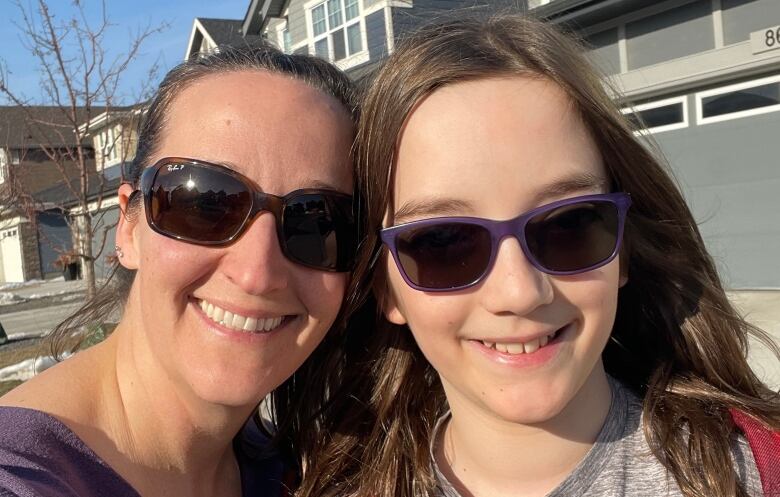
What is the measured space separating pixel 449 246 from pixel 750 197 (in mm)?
9151

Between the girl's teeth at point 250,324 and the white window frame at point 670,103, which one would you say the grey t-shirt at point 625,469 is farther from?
the white window frame at point 670,103

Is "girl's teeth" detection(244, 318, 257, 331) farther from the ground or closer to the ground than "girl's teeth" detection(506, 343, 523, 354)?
farther from the ground

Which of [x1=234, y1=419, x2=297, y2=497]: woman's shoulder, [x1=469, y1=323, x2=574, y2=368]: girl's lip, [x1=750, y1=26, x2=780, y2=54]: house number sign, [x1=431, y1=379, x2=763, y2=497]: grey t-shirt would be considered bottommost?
[x1=234, y1=419, x2=297, y2=497]: woman's shoulder

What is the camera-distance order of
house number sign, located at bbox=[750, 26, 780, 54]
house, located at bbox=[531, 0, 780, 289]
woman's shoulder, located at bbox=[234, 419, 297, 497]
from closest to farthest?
1. woman's shoulder, located at bbox=[234, 419, 297, 497]
2. house number sign, located at bbox=[750, 26, 780, 54]
3. house, located at bbox=[531, 0, 780, 289]

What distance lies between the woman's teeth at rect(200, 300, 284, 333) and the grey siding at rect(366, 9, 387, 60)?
1386cm

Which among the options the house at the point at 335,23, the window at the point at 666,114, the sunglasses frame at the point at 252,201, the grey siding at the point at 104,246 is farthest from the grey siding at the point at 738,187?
the sunglasses frame at the point at 252,201

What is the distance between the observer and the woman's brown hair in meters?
2.04

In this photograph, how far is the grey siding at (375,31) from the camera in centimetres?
1509

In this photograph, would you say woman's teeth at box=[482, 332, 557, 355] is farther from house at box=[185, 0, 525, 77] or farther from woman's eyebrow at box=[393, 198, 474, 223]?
house at box=[185, 0, 525, 77]

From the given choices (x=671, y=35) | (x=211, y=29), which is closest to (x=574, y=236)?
(x=671, y=35)

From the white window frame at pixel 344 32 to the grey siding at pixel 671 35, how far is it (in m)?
6.54

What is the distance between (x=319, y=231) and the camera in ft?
6.15

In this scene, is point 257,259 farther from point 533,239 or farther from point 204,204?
point 533,239

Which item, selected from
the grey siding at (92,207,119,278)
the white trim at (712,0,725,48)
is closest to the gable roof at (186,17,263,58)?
the grey siding at (92,207,119,278)
